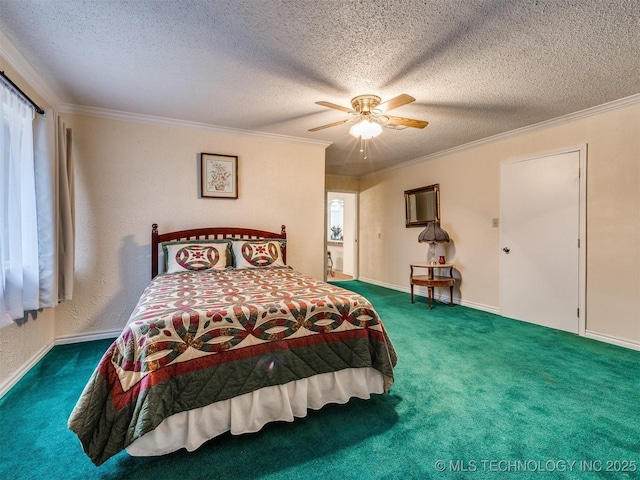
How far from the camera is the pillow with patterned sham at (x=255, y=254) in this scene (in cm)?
337

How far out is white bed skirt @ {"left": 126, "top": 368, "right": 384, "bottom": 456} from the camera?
147cm

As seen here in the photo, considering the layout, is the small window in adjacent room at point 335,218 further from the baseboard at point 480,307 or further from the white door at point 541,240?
the white door at point 541,240

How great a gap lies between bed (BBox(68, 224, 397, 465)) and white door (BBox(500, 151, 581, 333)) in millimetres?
2627

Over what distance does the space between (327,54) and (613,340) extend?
12.4 feet

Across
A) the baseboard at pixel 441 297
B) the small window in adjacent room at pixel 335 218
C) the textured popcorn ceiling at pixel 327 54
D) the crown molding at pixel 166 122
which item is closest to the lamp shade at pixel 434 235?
the baseboard at pixel 441 297

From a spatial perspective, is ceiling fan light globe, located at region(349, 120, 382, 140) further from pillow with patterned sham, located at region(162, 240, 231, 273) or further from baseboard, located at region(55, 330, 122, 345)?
baseboard, located at region(55, 330, 122, 345)

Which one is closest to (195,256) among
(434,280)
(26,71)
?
(26,71)

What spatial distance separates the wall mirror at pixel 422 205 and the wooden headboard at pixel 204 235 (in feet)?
8.04

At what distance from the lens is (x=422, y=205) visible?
17.1 feet

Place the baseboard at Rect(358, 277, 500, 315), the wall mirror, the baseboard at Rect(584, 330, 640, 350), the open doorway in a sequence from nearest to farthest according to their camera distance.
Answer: the baseboard at Rect(584, 330, 640, 350), the baseboard at Rect(358, 277, 500, 315), the wall mirror, the open doorway

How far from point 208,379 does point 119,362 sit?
1.37 feet

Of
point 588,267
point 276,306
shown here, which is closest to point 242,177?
point 276,306

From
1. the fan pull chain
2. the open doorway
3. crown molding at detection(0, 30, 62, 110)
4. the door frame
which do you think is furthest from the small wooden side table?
crown molding at detection(0, 30, 62, 110)

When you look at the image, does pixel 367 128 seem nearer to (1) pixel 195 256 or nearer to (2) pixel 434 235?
(1) pixel 195 256
